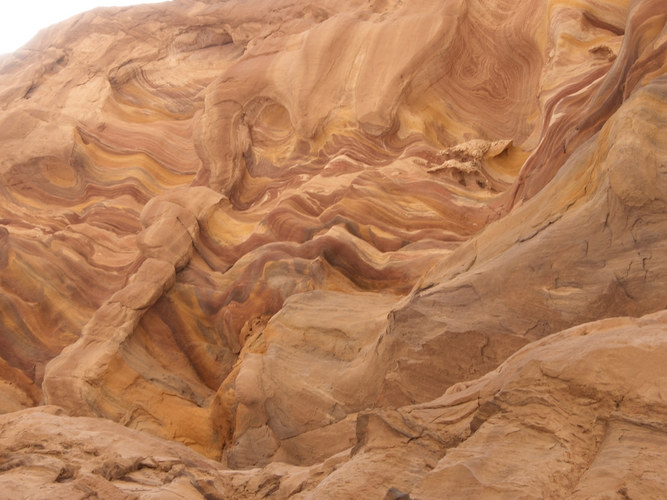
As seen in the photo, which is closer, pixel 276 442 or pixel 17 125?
pixel 276 442

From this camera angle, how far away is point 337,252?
302 inches

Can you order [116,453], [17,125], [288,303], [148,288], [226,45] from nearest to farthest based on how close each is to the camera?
[116,453] < [288,303] < [148,288] < [17,125] < [226,45]

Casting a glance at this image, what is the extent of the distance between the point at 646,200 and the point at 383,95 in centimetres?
531

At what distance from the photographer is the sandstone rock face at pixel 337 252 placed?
344 centimetres

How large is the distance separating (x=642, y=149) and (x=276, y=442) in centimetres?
406

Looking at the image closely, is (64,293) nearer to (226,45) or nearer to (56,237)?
(56,237)

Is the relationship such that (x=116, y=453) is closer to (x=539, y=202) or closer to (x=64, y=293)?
(x=539, y=202)

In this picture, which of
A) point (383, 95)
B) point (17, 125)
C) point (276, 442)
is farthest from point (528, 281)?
point (17, 125)

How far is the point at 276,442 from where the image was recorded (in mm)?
6109

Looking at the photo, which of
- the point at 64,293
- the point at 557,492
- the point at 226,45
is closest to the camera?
the point at 557,492

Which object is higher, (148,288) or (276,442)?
(148,288)

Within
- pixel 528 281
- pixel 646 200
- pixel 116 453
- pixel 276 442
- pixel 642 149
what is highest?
pixel 642 149

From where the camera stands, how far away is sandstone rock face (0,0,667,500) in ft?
11.3

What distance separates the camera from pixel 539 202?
5.20 metres
